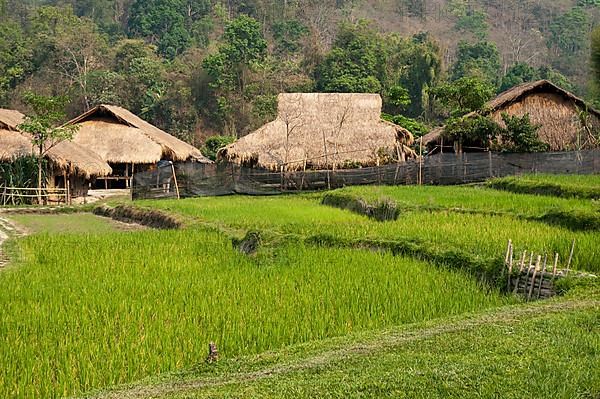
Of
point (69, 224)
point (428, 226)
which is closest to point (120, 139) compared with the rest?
point (69, 224)

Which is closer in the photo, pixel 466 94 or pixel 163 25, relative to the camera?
pixel 466 94

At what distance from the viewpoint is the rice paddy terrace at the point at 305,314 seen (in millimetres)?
4008

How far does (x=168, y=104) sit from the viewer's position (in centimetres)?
4038

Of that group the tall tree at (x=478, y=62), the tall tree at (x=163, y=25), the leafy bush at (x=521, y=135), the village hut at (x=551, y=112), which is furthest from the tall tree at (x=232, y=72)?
the leafy bush at (x=521, y=135)

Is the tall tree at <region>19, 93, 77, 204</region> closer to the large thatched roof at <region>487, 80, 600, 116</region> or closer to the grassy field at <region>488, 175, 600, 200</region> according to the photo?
the grassy field at <region>488, 175, 600, 200</region>

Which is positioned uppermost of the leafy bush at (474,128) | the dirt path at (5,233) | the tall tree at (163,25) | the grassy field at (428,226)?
the tall tree at (163,25)

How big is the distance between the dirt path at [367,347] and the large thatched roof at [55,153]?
724 inches

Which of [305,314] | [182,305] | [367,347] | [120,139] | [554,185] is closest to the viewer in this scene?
[367,347]

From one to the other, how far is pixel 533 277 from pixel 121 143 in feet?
72.9

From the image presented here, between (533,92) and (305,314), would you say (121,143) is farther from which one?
(305,314)

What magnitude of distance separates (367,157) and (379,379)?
20578 millimetres

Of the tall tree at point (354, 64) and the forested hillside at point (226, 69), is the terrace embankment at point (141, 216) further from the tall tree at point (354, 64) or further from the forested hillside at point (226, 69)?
the tall tree at point (354, 64)

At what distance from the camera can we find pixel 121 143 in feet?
88.0

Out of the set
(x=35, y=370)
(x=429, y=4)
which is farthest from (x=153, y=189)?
(x=429, y=4)
